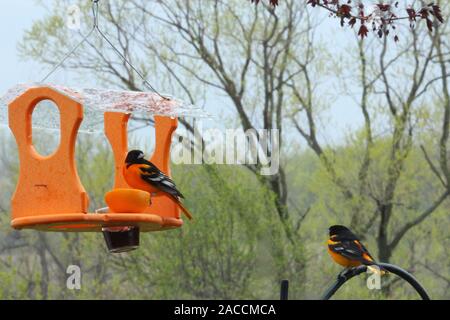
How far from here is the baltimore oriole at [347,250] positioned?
255 inches

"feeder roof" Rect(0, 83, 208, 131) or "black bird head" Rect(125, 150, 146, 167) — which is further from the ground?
"feeder roof" Rect(0, 83, 208, 131)

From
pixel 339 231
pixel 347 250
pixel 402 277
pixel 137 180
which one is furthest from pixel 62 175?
pixel 339 231

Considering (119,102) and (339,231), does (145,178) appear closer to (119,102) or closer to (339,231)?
(119,102)

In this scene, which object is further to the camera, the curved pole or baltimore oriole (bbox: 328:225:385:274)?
baltimore oriole (bbox: 328:225:385:274)

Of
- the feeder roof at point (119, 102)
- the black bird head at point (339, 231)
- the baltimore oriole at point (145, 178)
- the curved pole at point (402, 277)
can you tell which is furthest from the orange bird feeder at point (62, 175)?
the black bird head at point (339, 231)

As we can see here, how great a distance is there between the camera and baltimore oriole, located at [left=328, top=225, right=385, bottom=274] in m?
6.48

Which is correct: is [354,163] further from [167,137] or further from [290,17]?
[167,137]

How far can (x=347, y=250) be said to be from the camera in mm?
6637

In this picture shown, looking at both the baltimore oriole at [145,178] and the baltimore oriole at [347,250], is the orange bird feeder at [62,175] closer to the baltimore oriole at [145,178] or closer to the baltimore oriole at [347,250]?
→ the baltimore oriole at [145,178]

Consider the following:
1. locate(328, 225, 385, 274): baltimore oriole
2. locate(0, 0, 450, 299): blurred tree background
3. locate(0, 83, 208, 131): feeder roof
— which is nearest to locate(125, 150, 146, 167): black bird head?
locate(0, 83, 208, 131): feeder roof

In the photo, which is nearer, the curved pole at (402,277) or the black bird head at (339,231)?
the curved pole at (402,277)

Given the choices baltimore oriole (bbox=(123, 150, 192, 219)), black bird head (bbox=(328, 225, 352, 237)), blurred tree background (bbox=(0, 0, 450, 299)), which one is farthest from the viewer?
blurred tree background (bbox=(0, 0, 450, 299))

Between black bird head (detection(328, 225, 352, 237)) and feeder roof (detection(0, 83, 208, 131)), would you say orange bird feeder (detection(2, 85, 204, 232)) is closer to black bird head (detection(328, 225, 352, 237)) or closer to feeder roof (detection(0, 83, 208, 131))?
feeder roof (detection(0, 83, 208, 131))
